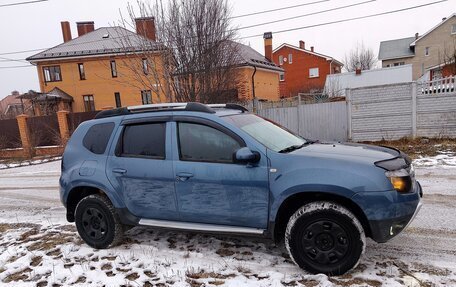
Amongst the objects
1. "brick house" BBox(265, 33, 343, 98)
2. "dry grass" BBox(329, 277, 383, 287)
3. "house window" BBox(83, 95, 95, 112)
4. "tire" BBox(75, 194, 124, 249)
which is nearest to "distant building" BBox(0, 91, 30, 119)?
"house window" BBox(83, 95, 95, 112)

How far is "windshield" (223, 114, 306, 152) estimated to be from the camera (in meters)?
3.55

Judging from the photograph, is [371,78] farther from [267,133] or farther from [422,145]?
[267,133]

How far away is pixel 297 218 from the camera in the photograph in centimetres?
318

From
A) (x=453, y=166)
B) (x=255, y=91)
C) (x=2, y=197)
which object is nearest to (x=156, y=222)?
(x=2, y=197)

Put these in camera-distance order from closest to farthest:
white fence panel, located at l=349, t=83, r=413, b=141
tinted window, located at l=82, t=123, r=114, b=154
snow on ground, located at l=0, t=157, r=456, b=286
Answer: snow on ground, located at l=0, t=157, r=456, b=286 < tinted window, located at l=82, t=123, r=114, b=154 < white fence panel, located at l=349, t=83, r=413, b=141

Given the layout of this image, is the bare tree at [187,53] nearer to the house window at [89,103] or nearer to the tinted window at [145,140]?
the tinted window at [145,140]

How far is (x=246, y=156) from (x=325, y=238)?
3.78ft

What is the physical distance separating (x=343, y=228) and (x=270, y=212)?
2.41 feet

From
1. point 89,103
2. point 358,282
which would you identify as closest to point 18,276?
point 358,282

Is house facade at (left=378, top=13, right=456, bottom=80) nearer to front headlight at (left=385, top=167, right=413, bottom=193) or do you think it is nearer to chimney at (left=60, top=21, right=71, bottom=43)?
front headlight at (left=385, top=167, right=413, bottom=193)

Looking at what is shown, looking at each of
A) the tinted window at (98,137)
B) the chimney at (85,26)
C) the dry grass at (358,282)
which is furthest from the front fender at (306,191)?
the chimney at (85,26)

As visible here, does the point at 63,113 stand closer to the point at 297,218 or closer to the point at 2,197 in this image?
the point at 2,197

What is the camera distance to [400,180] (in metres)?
3.03

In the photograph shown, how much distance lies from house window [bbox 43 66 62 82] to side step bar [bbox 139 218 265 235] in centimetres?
2945
